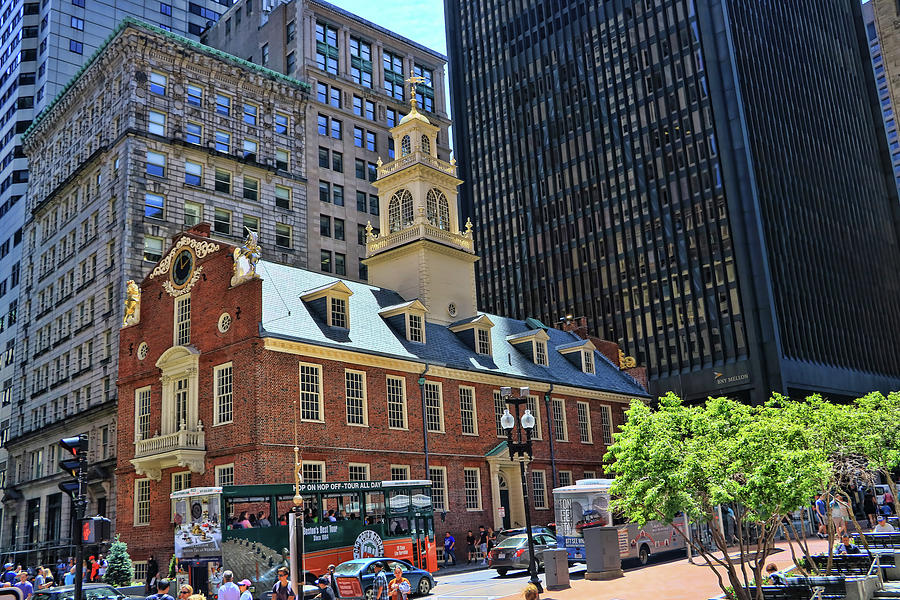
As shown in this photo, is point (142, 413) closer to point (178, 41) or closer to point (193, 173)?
point (193, 173)

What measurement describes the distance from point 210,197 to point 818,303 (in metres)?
64.9

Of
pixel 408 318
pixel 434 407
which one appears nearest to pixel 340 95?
pixel 408 318

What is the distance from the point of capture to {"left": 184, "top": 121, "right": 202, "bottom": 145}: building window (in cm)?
6259

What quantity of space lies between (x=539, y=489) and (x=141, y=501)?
2121 centimetres

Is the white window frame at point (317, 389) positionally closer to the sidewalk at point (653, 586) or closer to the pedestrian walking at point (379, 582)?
the sidewalk at point (653, 586)

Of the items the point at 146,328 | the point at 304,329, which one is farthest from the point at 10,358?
the point at 304,329

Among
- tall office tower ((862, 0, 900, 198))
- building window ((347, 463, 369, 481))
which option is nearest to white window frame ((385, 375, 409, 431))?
building window ((347, 463, 369, 481))

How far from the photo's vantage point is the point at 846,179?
359 ft

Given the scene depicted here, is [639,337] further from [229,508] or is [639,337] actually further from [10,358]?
[229,508]

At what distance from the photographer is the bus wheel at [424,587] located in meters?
28.9

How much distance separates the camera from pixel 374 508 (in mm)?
32156

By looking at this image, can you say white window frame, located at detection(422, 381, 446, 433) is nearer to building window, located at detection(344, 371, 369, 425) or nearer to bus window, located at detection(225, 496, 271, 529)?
building window, located at detection(344, 371, 369, 425)

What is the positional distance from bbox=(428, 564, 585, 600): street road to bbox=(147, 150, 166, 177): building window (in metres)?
36.8

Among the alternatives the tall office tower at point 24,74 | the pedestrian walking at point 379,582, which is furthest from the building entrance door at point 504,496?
the tall office tower at point 24,74
